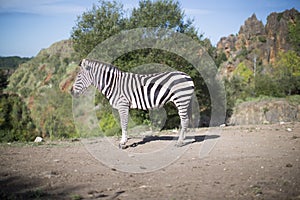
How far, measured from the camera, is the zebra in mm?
9570

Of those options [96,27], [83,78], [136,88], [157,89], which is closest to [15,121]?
[96,27]

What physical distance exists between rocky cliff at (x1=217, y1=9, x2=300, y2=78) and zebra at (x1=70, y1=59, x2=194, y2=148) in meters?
59.8

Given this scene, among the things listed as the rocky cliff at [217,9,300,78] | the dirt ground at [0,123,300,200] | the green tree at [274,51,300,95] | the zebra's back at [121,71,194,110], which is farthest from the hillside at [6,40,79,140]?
the rocky cliff at [217,9,300,78]

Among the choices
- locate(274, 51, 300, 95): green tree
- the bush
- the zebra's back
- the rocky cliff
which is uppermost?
the rocky cliff

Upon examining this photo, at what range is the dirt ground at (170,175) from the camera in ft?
17.6

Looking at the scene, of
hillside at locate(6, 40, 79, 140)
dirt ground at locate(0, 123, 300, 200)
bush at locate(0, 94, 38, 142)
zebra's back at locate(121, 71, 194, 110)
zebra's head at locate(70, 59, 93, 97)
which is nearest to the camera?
dirt ground at locate(0, 123, 300, 200)

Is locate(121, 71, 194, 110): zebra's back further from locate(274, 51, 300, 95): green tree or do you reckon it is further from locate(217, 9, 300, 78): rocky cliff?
locate(217, 9, 300, 78): rocky cliff

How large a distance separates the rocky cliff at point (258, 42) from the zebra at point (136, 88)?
59.8 metres

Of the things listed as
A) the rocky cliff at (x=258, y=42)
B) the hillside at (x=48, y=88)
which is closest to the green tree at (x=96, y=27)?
the hillside at (x=48, y=88)

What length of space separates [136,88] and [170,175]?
388 centimetres

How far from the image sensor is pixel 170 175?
21.4 ft

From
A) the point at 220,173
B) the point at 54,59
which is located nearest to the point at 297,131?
the point at 220,173

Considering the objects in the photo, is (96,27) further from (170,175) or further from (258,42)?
(258,42)

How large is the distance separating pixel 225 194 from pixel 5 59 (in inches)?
4459
